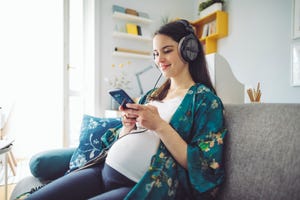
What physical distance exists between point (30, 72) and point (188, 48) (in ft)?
9.88

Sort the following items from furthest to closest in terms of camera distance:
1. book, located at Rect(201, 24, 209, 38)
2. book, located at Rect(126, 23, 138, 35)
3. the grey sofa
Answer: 1. book, located at Rect(201, 24, 209, 38)
2. book, located at Rect(126, 23, 138, 35)
3. the grey sofa

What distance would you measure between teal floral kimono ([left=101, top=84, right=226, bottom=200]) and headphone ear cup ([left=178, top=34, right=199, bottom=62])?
19 centimetres

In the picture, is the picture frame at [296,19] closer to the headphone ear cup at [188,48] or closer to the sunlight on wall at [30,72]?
the headphone ear cup at [188,48]

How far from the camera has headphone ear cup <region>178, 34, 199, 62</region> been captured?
886mm

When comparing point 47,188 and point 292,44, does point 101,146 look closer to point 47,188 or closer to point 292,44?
point 47,188

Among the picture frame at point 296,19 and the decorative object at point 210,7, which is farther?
the decorative object at point 210,7

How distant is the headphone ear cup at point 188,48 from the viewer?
886 millimetres

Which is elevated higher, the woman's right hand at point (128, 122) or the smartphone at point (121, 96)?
the smartphone at point (121, 96)

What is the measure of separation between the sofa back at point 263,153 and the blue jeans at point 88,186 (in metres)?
0.37

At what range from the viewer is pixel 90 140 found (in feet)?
3.88

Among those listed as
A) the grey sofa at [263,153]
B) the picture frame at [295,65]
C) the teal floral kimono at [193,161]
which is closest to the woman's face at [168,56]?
the teal floral kimono at [193,161]

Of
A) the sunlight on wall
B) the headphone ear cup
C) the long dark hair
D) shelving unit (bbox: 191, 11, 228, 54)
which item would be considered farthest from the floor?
shelving unit (bbox: 191, 11, 228, 54)

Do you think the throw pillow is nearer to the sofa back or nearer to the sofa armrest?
the sofa armrest

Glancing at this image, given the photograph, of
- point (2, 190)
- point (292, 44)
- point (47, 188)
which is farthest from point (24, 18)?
point (292, 44)
